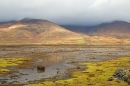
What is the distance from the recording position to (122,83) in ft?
125

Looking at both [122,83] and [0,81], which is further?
[0,81]

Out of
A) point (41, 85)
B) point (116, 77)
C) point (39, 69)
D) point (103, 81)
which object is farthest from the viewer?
point (39, 69)

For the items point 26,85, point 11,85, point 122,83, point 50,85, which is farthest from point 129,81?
point 11,85

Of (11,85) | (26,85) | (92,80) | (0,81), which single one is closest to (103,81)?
(92,80)

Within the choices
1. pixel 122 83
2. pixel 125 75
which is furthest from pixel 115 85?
pixel 125 75

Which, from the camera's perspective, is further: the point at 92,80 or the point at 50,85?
the point at 92,80

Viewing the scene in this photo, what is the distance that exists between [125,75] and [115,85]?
5258 millimetres

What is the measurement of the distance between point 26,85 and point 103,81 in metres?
13.9

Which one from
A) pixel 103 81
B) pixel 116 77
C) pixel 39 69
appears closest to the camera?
pixel 103 81

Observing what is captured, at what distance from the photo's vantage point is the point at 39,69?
188 feet

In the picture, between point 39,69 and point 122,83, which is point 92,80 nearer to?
point 122,83

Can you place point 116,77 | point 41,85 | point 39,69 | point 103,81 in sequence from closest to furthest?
point 41,85 < point 103,81 < point 116,77 < point 39,69

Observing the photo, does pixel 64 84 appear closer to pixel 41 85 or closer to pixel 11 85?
pixel 41 85

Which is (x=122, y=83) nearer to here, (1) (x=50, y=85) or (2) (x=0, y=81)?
(1) (x=50, y=85)
